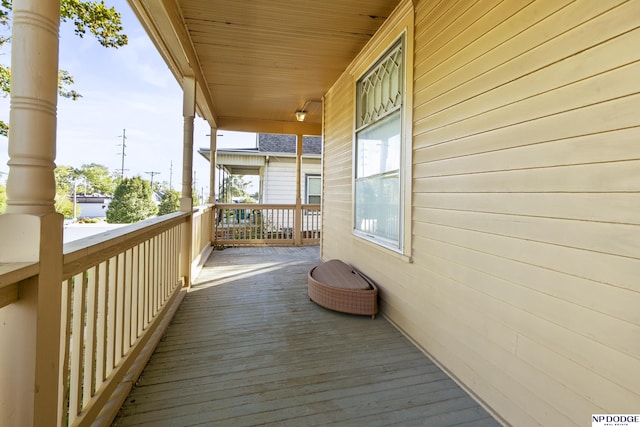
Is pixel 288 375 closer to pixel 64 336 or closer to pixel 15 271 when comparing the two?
pixel 64 336

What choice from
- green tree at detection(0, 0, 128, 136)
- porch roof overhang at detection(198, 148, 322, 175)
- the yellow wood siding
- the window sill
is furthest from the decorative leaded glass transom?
porch roof overhang at detection(198, 148, 322, 175)

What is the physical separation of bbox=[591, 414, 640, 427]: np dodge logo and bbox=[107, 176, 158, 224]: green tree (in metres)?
10.2

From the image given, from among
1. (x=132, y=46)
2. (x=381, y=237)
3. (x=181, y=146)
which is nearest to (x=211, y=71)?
(x=132, y=46)

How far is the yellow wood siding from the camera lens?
1.13 metres

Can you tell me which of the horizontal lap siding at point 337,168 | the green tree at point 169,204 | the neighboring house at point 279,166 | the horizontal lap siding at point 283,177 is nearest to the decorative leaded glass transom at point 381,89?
the horizontal lap siding at point 337,168

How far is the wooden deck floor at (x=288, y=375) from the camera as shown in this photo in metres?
1.67

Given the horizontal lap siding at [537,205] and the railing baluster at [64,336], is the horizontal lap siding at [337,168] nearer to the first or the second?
the horizontal lap siding at [537,205]

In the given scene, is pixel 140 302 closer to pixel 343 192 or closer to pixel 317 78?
pixel 343 192

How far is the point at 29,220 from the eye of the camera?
1051 mm

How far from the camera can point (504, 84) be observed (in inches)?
64.2

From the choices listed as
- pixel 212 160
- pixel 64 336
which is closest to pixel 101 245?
pixel 64 336

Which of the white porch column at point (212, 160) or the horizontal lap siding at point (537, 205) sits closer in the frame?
the horizontal lap siding at point (537, 205)

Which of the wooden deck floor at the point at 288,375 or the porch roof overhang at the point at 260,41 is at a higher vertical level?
the porch roof overhang at the point at 260,41

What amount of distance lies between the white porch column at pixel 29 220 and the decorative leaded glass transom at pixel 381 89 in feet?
8.20
